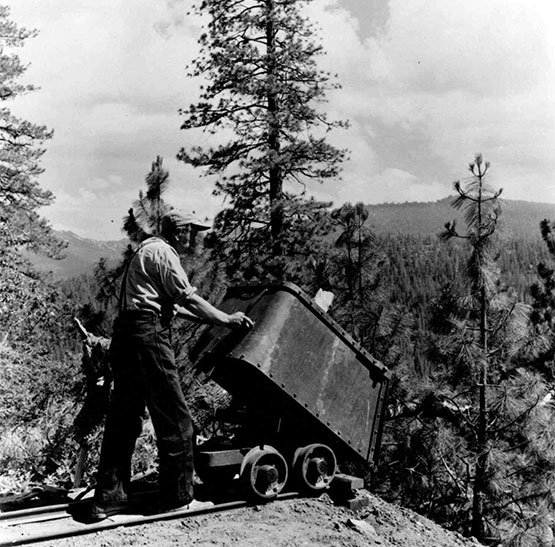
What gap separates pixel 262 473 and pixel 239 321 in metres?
1.23

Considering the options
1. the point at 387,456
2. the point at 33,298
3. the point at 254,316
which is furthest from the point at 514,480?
the point at 33,298

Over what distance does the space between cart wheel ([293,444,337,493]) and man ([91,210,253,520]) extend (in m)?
1.01

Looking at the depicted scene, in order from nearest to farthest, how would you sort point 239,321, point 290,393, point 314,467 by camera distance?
point 239,321 < point 290,393 < point 314,467

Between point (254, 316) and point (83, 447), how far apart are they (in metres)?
2.10

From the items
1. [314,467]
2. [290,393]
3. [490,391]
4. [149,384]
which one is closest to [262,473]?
[314,467]

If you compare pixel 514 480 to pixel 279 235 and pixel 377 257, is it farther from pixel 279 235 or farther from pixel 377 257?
pixel 279 235

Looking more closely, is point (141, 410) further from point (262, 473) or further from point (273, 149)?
point (273, 149)

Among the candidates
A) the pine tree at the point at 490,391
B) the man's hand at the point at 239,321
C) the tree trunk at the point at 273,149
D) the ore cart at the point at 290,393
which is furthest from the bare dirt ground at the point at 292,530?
the tree trunk at the point at 273,149

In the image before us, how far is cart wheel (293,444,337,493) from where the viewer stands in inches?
196

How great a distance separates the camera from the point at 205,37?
14422 millimetres

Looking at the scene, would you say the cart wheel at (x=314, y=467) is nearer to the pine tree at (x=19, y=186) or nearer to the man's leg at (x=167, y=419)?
the man's leg at (x=167, y=419)

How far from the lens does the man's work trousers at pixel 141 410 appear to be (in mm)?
4230

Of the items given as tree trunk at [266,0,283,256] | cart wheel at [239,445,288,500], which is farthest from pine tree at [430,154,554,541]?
cart wheel at [239,445,288,500]

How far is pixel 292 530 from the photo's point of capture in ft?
14.1
